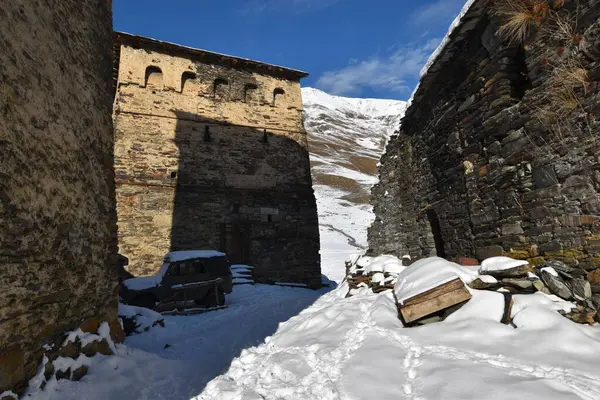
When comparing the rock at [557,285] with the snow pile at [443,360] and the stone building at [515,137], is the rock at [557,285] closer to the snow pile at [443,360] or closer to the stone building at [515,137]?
the snow pile at [443,360]

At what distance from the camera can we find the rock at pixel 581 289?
12.1 feet

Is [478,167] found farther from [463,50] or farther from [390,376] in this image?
[390,376]

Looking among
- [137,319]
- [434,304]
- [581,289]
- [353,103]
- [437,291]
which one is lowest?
[137,319]

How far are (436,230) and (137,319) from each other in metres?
6.13

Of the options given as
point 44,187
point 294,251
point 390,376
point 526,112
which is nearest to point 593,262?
point 526,112

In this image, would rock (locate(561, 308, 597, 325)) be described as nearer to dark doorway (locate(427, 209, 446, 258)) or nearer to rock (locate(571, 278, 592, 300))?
rock (locate(571, 278, 592, 300))

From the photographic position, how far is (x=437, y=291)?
4.25m

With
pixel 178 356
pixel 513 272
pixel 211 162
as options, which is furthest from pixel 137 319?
pixel 211 162

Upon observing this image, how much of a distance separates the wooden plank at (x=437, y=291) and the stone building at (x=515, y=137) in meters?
1.17

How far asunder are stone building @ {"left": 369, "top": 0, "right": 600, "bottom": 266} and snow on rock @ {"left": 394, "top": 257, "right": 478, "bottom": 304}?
0.86 meters

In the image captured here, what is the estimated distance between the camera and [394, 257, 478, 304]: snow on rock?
4422 mm

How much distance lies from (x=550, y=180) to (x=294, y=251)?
471 inches

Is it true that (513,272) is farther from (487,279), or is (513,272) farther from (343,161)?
(343,161)

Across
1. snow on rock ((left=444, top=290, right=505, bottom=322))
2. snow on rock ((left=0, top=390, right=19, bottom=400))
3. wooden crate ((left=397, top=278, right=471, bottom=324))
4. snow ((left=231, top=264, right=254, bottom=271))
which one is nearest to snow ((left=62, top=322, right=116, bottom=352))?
snow on rock ((left=0, top=390, right=19, bottom=400))
